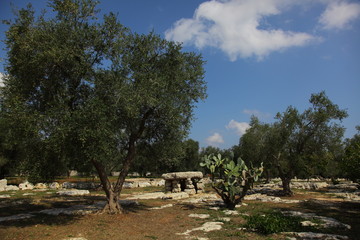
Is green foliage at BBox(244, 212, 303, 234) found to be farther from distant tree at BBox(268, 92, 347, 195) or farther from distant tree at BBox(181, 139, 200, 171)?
distant tree at BBox(181, 139, 200, 171)

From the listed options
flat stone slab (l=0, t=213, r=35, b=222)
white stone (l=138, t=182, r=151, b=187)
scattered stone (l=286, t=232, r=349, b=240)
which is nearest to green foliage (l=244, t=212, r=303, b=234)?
scattered stone (l=286, t=232, r=349, b=240)

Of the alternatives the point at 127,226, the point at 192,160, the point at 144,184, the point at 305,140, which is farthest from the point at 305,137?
the point at 192,160

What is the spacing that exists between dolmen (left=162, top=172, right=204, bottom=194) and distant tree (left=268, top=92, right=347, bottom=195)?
425 inches

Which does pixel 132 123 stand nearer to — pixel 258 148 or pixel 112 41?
pixel 112 41

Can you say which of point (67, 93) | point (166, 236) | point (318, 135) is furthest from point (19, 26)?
point (318, 135)

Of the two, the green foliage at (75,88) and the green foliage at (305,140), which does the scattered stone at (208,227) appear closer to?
the green foliage at (75,88)

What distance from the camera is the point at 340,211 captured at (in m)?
19.9

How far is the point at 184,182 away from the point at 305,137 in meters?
16.7

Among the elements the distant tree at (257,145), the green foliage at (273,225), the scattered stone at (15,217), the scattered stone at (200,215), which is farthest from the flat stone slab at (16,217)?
the distant tree at (257,145)

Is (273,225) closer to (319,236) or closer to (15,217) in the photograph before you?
(319,236)

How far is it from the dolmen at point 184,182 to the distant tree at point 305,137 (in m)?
10.8

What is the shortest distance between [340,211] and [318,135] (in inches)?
432

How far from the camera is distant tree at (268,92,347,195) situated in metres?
28.2

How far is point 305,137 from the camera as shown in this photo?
29031mm
